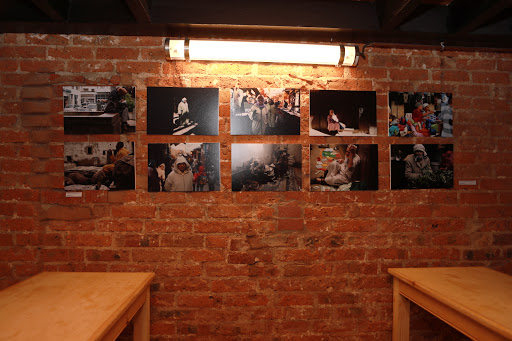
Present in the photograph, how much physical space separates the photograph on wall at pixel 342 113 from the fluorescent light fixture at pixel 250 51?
11.1 inches

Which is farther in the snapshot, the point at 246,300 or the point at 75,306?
the point at 246,300

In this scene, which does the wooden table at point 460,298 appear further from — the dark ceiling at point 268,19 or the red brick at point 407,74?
the dark ceiling at point 268,19

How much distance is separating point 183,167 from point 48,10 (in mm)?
1220

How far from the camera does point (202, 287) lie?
6.07 feet

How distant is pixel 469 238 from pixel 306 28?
1.90m

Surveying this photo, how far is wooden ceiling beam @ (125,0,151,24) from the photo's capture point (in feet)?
5.04

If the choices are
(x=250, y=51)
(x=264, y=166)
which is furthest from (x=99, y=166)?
(x=250, y=51)

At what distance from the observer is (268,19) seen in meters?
1.75

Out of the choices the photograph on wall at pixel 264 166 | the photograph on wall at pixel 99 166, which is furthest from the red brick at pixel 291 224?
the photograph on wall at pixel 99 166

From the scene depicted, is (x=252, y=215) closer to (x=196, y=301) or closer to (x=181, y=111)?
(x=196, y=301)

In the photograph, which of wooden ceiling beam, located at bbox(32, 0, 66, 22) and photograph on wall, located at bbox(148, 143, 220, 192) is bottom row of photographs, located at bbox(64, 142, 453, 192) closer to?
photograph on wall, located at bbox(148, 143, 220, 192)

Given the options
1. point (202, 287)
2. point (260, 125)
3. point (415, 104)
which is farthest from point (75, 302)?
point (415, 104)

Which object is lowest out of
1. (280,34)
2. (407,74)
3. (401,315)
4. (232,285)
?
(401,315)

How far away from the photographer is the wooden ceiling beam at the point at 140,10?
5.04 feet
